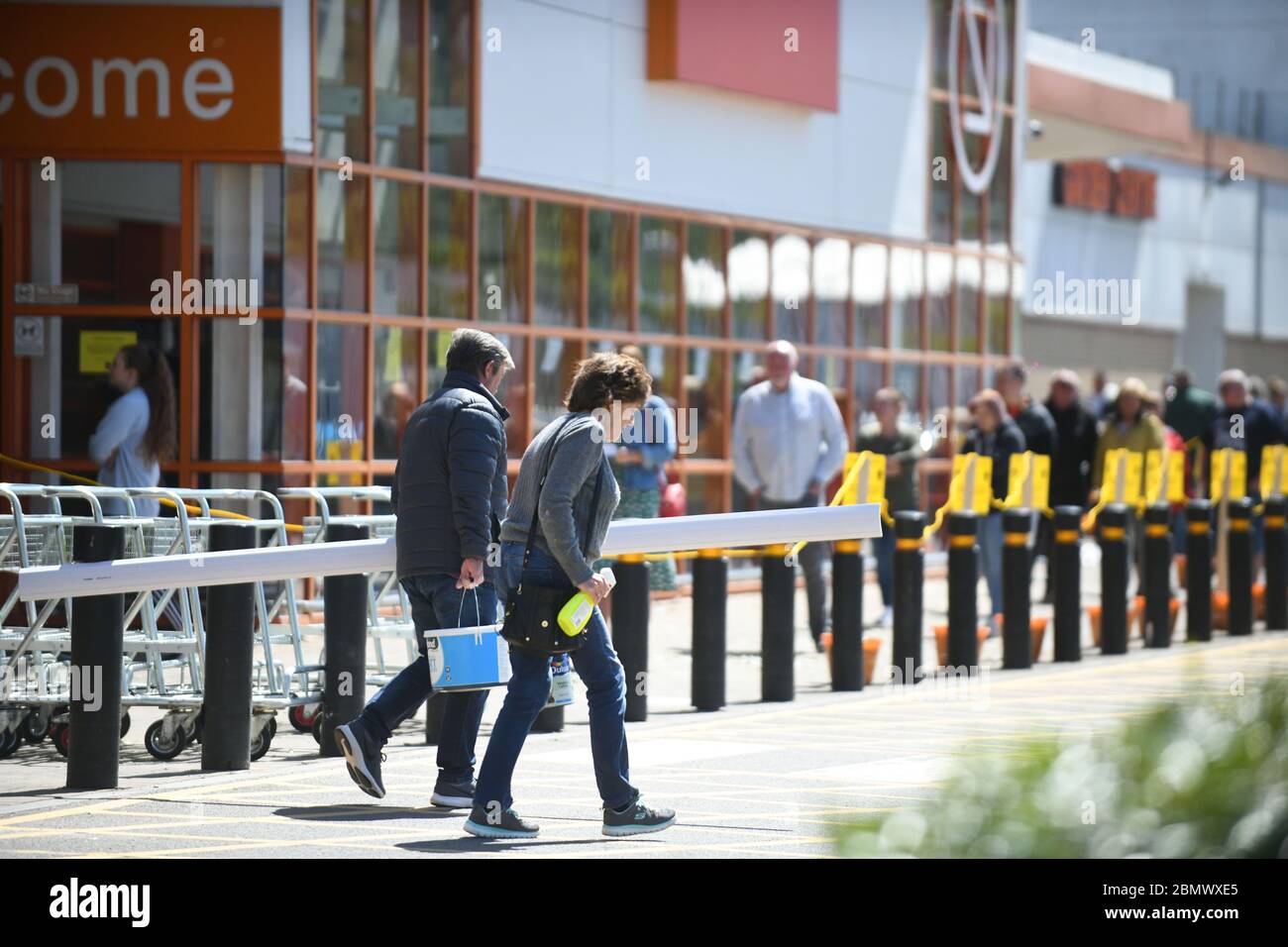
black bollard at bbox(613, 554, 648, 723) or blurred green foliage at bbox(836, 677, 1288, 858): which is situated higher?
blurred green foliage at bbox(836, 677, 1288, 858)

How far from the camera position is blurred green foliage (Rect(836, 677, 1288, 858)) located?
424cm

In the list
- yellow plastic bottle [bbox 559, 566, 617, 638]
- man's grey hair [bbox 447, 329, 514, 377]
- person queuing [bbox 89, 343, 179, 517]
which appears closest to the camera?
yellow plastic bottle [bbox 559, 566, 617, 638]

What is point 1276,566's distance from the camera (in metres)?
18.1

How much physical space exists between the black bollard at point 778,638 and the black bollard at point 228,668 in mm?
3721

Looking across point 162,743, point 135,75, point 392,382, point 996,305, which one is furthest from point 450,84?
point 996,305

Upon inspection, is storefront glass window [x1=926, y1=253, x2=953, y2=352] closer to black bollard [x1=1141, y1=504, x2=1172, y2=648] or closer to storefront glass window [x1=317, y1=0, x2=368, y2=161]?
black bollard [x1=1141, y1=504, x2=1172, y2=648]

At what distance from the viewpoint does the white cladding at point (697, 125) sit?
1806 centimetres

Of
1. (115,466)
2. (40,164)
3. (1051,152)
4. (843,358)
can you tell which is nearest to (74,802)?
(115,466)

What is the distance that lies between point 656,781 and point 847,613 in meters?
3.94

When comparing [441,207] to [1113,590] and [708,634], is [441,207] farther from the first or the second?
[708,634]

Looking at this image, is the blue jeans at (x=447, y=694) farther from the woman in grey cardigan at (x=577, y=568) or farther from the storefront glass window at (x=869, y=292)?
the storefront glass window at (x=869, y=292)

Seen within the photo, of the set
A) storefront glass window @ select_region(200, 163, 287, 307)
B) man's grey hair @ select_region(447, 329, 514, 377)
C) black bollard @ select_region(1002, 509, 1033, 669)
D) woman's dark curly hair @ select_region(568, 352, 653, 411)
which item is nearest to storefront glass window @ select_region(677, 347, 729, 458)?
storefront glass window @ select_region(200, 163, 287, 307)

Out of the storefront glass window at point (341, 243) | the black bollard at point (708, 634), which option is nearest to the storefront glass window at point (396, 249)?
the storefront glass window at point (341, 243)

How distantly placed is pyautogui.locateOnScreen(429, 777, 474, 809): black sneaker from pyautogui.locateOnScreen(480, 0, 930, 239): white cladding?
31.2 feet
